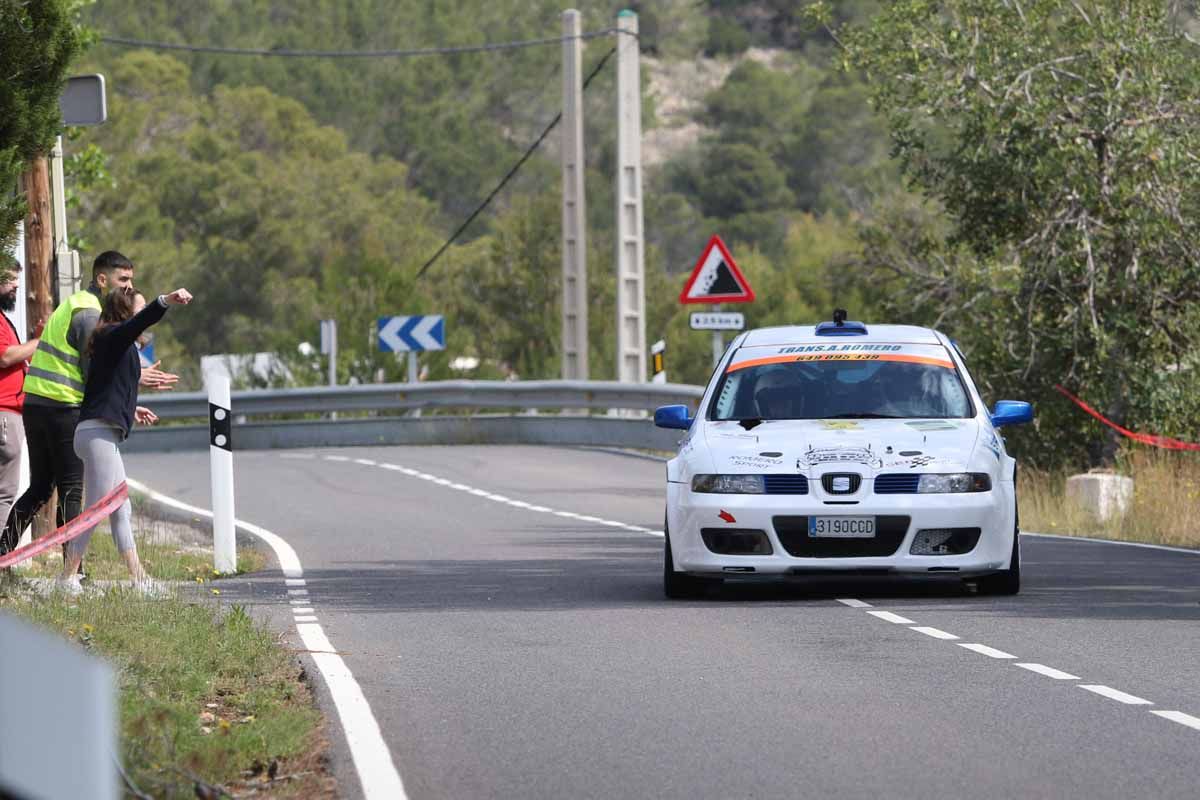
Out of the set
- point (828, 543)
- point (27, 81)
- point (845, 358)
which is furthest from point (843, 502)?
point (27, 81)

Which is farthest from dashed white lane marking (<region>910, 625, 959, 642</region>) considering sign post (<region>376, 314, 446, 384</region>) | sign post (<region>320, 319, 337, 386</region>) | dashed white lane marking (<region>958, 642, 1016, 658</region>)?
sign post (<region>320, 319, 337, 386</region>)

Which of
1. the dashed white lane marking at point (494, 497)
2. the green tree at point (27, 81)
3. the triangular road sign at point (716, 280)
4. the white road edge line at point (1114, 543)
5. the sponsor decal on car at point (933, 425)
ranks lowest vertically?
the dashed white lane marking at point (494, 497)

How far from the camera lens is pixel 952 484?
1213 cm

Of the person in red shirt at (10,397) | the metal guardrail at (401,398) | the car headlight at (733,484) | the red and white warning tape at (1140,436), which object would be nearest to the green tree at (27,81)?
the person in red shirt at (10,397)

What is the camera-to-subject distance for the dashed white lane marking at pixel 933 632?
10.5m

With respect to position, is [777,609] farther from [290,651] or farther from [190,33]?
[190,33]

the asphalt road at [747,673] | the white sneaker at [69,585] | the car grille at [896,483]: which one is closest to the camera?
the asphalt road at [747,673]

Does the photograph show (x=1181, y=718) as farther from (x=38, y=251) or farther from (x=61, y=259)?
(x=61, y=259)

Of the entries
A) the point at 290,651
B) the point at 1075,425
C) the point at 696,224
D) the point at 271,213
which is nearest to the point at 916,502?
the point at 290,651

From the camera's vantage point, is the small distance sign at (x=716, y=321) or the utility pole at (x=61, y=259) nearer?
the utility pole at (x=61, y=259)

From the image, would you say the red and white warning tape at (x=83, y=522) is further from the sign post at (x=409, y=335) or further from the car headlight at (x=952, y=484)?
the sign post at (x=409, y=335)

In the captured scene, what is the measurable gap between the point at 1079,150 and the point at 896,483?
10996mm

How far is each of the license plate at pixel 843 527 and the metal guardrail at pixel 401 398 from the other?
20.2 metres

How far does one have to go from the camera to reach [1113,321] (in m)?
22.9
